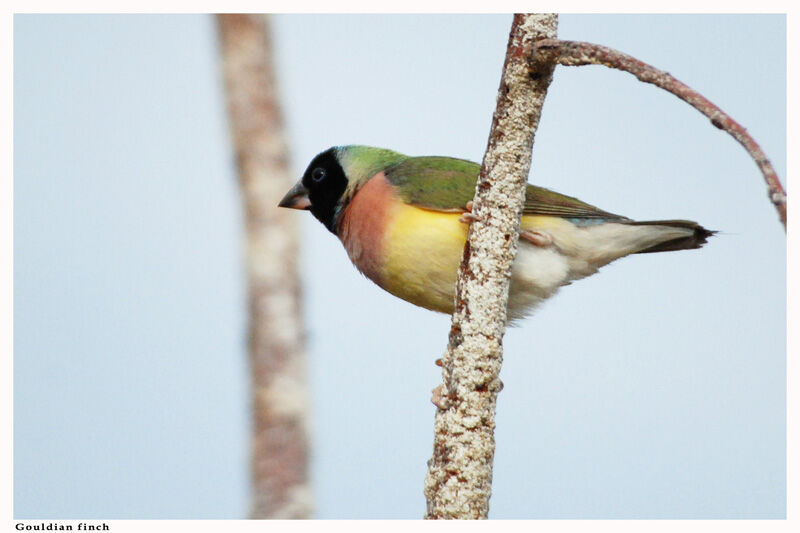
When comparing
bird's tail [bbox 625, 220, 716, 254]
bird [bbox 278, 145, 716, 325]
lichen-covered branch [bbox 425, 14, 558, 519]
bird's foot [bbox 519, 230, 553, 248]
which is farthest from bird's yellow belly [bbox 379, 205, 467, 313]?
lichen-covered branch [bbox 425, 14, 558, 519]

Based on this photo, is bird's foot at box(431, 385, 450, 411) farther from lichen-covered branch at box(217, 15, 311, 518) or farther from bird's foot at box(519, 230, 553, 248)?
lichen-covered branch at box(217, 15, 311, 518)

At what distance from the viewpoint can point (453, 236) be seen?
458cm

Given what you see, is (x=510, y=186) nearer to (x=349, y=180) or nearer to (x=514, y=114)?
(x=514, y=114)

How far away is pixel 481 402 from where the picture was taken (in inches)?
124

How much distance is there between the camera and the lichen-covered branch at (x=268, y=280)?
525 centimetres

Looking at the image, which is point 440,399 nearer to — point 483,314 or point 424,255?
point 483,314

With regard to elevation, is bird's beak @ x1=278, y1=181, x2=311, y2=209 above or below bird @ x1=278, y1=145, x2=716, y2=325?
above

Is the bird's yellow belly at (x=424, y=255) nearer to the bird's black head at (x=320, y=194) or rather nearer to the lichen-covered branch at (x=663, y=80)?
the bird's black head at (x=320, y=194)

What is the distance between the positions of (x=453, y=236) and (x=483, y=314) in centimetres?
148

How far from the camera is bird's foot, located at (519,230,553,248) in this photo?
15.4 feet

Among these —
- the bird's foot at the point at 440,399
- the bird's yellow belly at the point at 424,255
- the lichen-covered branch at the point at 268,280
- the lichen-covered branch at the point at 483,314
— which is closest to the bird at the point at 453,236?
the bird's yellow belly at the point at 424,255

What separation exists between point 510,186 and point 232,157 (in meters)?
3.08

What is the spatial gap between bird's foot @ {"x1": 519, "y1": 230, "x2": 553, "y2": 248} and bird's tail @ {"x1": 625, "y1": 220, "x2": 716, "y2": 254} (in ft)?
1.68
